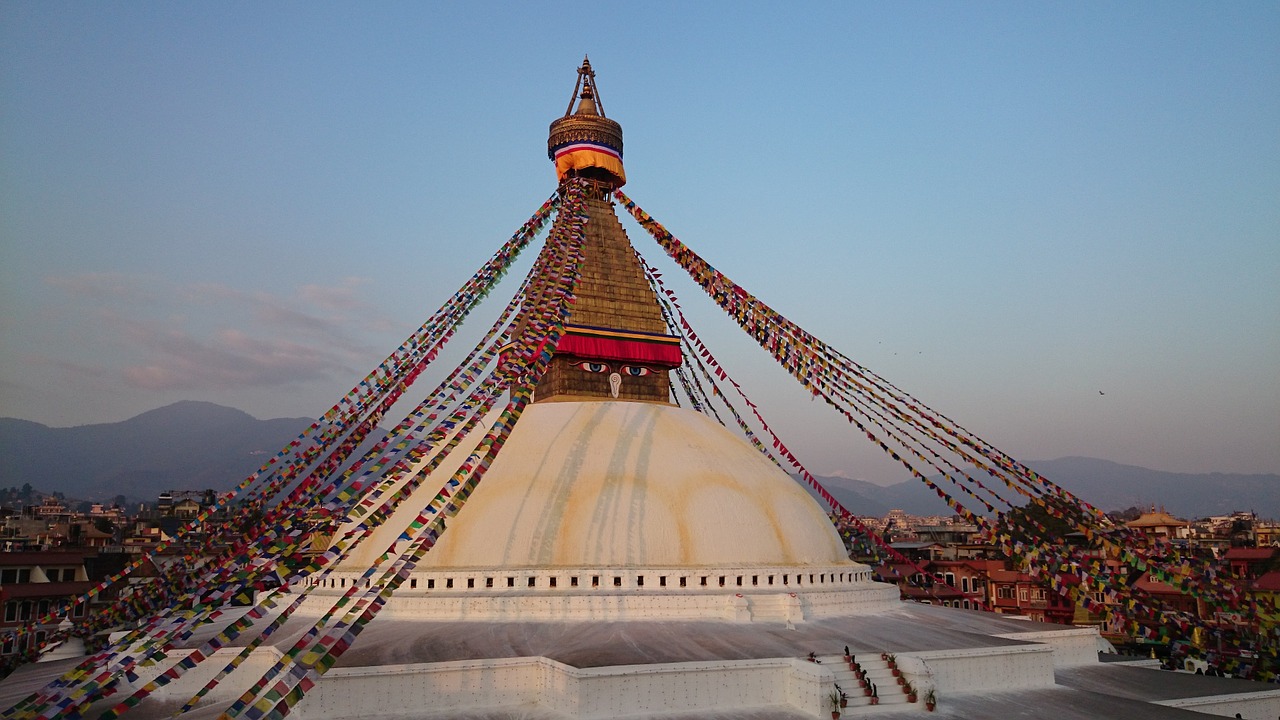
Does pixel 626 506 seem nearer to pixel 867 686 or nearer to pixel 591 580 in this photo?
pixel 591 580

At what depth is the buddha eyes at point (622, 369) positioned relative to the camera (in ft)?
58.6

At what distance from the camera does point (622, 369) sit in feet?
59.7

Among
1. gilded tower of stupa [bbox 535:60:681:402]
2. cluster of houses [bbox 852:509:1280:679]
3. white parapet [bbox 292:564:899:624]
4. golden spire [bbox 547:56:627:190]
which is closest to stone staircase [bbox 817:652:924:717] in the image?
white parapet [bbox 292:564:899:624]

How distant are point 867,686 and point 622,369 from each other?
8798 mm

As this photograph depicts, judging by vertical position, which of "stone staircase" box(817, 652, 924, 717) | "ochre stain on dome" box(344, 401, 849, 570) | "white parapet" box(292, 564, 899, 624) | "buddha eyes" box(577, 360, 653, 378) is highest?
"buddha eyes" box(577, 360, 653, 378)

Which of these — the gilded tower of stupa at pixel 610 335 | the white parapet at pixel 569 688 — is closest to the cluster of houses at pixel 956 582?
the white parapet at pixel 569 688

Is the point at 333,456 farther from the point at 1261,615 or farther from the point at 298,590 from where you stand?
the point at 1261,615

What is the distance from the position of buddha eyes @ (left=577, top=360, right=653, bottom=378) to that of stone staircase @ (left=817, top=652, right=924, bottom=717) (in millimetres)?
8137

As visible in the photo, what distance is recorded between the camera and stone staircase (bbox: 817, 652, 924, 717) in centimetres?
1102

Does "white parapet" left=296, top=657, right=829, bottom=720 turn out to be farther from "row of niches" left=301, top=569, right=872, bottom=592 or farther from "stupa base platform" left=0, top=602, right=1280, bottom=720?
"row of niches" left=301, top=569, right=872, bottom=592

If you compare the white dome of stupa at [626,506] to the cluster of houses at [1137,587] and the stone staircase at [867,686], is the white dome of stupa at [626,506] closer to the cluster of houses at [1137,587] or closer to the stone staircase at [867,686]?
the stone staircase at [867,686]

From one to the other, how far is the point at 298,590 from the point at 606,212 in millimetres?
10289

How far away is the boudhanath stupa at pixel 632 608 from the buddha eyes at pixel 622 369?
0.06m

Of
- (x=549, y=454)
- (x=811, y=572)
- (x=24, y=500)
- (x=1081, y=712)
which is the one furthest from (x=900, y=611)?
(x=24, y=500)
